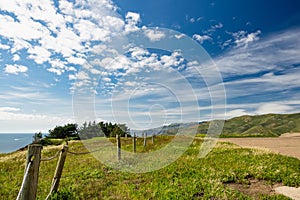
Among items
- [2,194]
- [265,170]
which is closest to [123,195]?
[2,194]

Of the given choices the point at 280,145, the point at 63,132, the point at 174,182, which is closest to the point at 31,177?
the point at 174,182

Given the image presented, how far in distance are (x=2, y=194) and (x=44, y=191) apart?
1722 mm

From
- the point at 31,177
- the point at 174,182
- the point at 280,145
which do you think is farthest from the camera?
the point at 280,145

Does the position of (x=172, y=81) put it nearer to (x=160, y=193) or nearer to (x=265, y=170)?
(x=265, y=170)

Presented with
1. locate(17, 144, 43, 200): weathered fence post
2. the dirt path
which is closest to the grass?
locate(17, 144, 43, 200): weathered fence post

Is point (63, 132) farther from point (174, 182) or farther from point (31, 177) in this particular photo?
point (31, 177)

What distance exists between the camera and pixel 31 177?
6.04m

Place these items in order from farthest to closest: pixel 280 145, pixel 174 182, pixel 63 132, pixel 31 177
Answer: pixel 63 132, pixel 280 145, pixel 174 182, pixel 31 177

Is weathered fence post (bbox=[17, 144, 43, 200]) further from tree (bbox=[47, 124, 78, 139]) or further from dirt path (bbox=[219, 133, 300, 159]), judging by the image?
tree (bbox=[47, 124, 78, 139])

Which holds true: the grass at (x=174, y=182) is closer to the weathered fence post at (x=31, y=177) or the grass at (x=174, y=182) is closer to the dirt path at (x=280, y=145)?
the weathered fence post at (x=31, y=177)

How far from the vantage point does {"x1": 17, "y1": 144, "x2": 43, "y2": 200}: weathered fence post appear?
19.3 feet

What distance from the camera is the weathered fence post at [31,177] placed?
5.88m

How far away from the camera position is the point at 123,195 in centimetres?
898

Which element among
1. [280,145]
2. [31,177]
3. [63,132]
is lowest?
[280,145]
